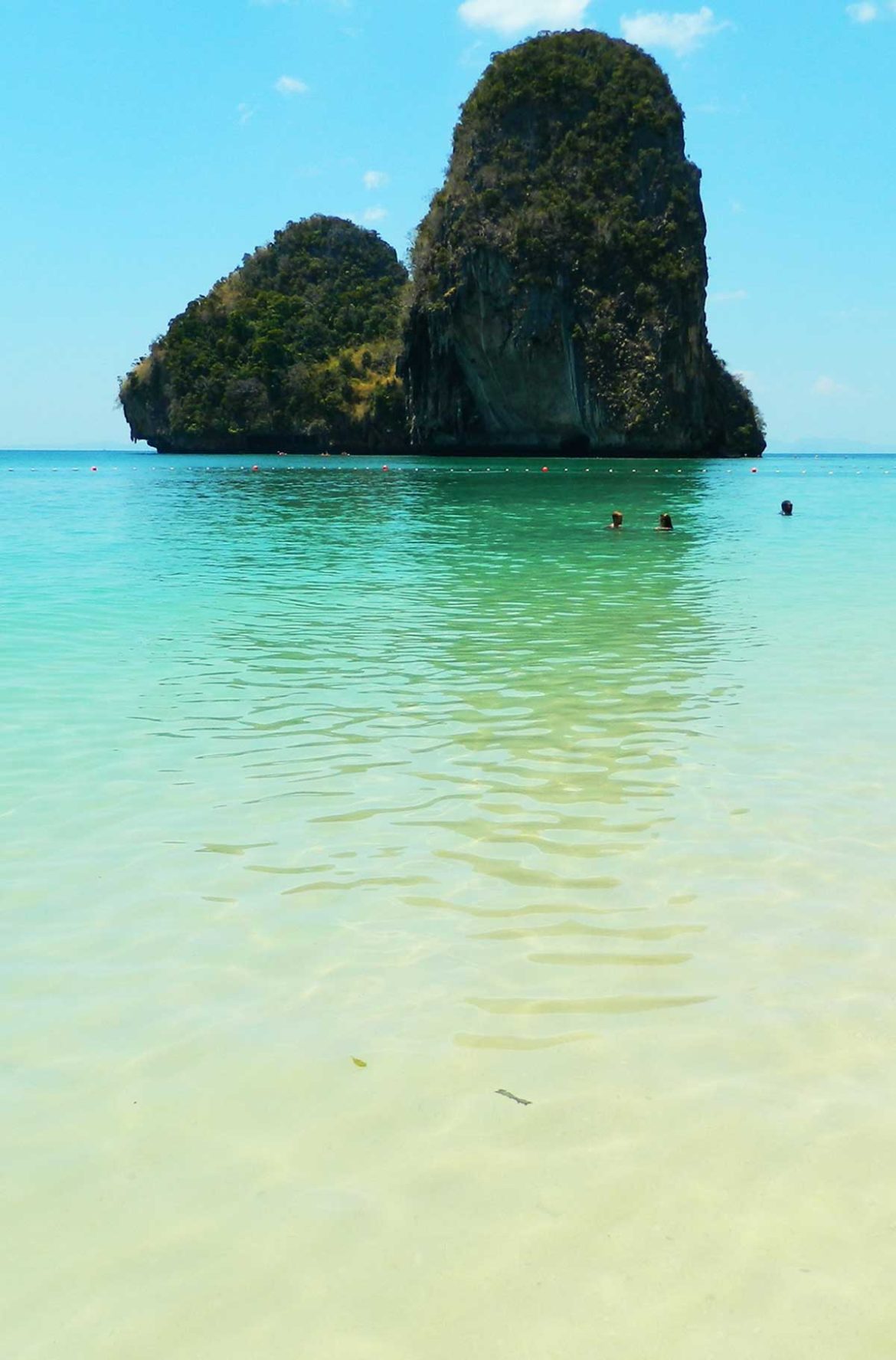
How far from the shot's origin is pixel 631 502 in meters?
31.6

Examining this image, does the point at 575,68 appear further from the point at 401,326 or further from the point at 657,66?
the point at 401,326

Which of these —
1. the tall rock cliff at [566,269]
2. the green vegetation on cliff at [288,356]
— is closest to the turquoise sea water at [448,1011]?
the tall rock cliff at [566,269]

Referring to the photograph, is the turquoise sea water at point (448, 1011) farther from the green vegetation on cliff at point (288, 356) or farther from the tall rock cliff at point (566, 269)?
the green vegetation on cliff at point (288, 356)

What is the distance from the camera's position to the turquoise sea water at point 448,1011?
2242 mm

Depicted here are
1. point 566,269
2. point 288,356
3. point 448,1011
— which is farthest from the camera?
point 288,356

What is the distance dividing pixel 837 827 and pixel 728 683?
331 centimetres

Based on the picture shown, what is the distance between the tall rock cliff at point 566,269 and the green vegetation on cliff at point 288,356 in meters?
16.2

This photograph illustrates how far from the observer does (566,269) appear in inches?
3007

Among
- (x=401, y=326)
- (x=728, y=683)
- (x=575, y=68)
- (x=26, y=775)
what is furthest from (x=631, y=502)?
(x=575, y=68)

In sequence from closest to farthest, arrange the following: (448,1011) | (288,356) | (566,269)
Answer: (448,1011) → (566,269) → (288,356)

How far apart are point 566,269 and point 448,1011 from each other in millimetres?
78941

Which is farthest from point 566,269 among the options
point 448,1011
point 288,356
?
point 448,1011

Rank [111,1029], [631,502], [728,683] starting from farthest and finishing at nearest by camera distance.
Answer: [631,502], [728,683], [111,1029]

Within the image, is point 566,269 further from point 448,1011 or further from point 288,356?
point 448,1011
